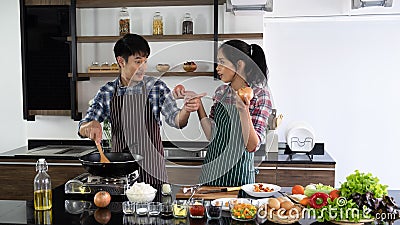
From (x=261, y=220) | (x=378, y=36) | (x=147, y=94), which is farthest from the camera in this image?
(x=378, y=36)

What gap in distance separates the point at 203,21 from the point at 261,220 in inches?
90.2

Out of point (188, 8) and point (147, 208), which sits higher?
point (188, 8)

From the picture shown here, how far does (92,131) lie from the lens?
93.3 inches

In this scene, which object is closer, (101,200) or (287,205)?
(287,205)

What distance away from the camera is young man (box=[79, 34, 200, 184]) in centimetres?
261

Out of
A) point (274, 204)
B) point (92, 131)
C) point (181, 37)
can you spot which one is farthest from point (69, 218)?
point (181, 37)

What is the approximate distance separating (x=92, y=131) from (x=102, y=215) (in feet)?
1.72

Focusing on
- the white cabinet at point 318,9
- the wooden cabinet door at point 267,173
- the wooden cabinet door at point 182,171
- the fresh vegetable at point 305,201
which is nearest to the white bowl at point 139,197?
the fresh vegetable at point 305,201

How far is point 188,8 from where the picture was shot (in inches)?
153

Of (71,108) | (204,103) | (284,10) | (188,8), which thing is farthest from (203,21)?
(204,103)

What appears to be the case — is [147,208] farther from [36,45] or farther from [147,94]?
[36,45]

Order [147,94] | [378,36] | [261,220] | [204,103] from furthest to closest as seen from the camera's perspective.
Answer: [378,36]
[147,94]
[204,103]
[261,220]

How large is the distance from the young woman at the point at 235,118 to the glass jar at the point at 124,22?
1543mm

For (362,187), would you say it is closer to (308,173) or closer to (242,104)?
(242,104)
